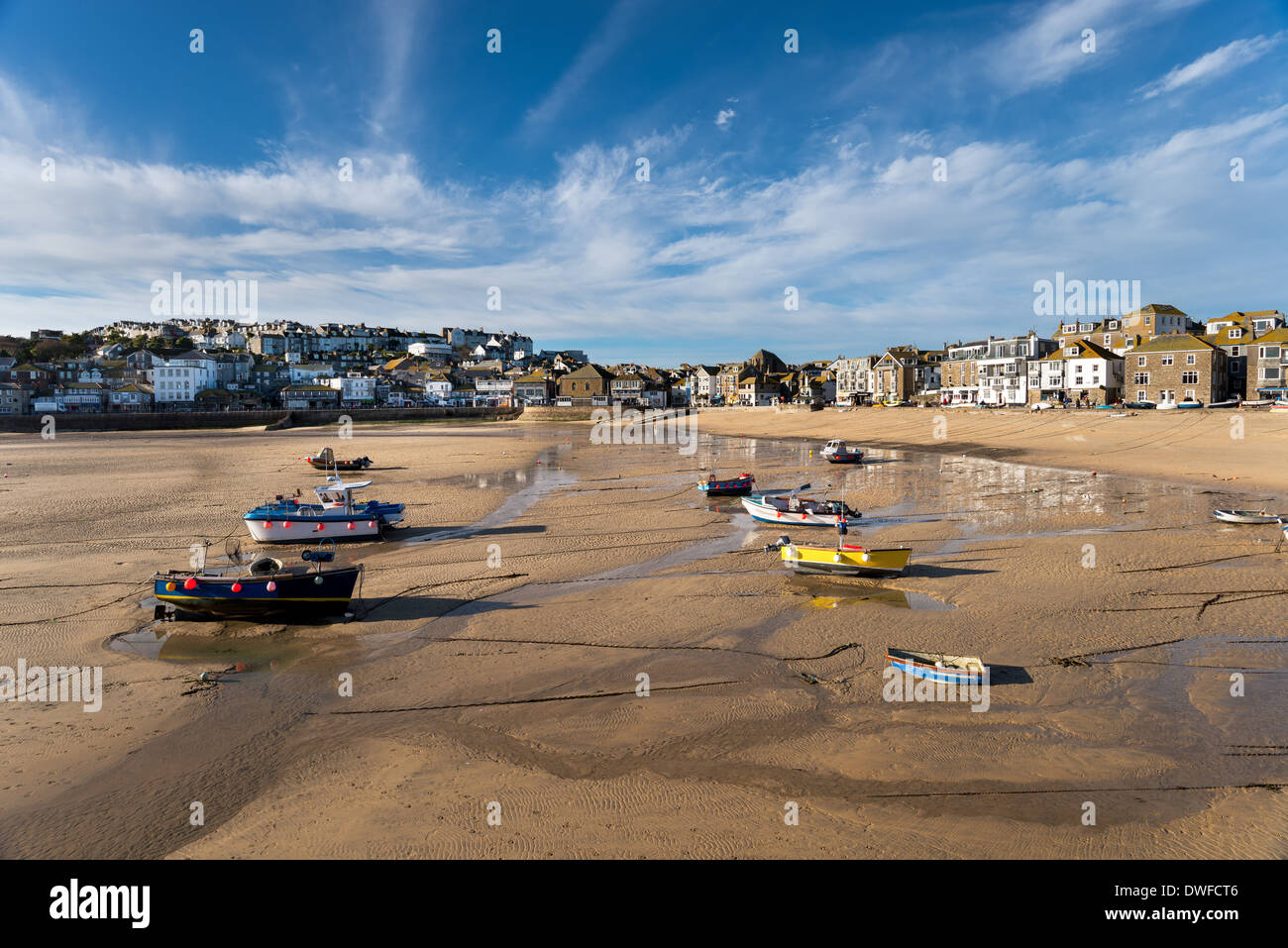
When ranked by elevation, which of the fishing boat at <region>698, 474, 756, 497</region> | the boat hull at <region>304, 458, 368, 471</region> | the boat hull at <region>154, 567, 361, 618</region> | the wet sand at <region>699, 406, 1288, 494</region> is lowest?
the boat hull at <region>154, 567, 361, 618</region>

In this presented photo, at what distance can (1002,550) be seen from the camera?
63.0 feet

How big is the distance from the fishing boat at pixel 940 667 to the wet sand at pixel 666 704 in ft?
1.48

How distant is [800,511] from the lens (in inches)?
919

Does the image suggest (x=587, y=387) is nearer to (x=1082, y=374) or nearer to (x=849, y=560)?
(x=1082, y=374)

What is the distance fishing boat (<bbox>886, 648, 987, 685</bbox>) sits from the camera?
34.2ft

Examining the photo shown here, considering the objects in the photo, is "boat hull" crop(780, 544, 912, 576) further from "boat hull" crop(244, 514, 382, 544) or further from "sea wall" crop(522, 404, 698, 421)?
"sea wall" crop(522, 404, 698, 421)

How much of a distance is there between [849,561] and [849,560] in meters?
0.03

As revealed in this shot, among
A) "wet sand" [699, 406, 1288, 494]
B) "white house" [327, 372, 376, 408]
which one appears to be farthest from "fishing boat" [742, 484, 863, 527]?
"white house" [327, 372, 376, 408]

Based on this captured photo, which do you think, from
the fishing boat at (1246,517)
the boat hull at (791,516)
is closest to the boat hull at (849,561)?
the boat hull at (791,516)

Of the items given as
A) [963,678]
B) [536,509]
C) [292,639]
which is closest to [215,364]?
[536,509]

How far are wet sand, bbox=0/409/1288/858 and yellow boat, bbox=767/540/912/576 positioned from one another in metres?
0.41

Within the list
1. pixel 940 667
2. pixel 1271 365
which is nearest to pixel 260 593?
pixel 940 667

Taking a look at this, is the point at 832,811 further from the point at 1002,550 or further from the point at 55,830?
the point at 1002,550

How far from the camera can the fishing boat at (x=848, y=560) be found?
54.7 ft
